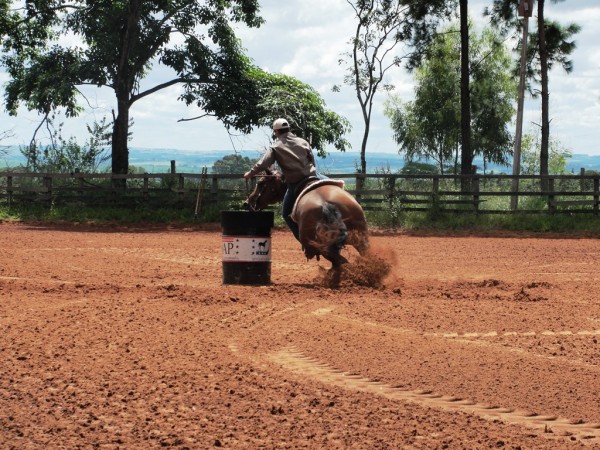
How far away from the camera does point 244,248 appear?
44.7 feet

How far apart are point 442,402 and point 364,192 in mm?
22610

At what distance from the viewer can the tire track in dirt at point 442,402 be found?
6.67 m

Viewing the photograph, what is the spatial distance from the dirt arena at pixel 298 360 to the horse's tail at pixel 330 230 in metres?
0.62

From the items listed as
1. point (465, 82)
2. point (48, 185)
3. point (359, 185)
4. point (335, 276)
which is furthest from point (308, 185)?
point (465, 82)

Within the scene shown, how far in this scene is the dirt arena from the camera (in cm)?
661

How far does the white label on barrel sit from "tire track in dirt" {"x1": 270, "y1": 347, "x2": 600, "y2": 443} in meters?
4.79

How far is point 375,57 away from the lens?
40.5 metres

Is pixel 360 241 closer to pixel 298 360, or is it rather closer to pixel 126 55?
pixel 298 360

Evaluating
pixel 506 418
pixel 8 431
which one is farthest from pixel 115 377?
pixel 506 418

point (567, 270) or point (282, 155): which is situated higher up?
point (282, 155)

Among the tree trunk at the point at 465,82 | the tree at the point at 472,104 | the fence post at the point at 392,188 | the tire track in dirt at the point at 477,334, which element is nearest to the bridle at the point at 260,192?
the tire track in dirt at the point at 477,334

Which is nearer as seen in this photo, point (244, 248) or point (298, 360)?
point (298, 360)

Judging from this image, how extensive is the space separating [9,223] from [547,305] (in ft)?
67.5

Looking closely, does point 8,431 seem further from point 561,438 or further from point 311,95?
point 311,95
